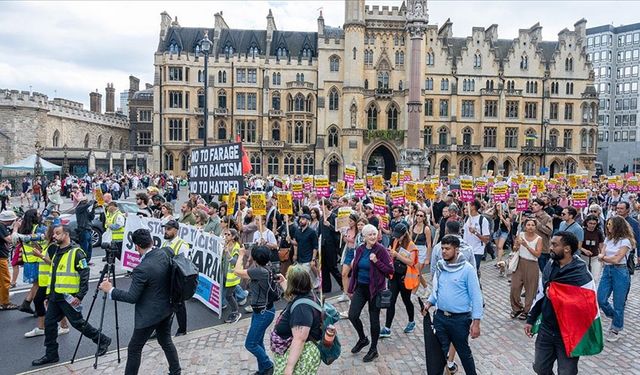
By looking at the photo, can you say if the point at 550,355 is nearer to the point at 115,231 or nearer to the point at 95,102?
the point at 115,231

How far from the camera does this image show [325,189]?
13539 millimetres

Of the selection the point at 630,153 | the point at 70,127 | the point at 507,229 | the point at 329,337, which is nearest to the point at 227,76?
the point at 70,127

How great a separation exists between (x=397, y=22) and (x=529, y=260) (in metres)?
45.6

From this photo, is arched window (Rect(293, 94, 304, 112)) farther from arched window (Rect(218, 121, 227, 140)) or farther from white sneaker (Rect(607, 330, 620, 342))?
white sneaker (Rect(607, 330, 620, 342))

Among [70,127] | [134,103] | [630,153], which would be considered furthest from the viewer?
[630,153]

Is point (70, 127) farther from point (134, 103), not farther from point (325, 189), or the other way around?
point (325, 189)

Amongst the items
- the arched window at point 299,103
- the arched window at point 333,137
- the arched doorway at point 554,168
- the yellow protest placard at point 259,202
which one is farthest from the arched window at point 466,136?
the yellow protest placard at point 259,202

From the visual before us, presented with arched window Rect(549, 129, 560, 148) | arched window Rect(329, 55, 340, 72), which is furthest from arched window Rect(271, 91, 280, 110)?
arched window Rect(549, 129, 560, 148)

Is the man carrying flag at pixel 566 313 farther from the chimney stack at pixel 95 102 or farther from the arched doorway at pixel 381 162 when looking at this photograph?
the chimney stack at pixel 95 102

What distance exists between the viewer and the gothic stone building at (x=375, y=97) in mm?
49625

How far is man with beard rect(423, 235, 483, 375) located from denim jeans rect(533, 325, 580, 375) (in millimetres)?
643

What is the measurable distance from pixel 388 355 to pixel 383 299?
1074mm

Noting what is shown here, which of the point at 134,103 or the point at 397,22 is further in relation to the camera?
the point at 134,103

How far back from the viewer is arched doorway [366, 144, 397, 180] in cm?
5241
